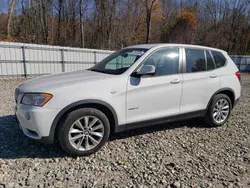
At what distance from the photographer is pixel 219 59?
13.4 ft

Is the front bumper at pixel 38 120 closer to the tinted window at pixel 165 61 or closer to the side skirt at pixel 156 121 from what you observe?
the side skirt at pixel 156 121

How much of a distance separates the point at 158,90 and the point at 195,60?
1.15 m

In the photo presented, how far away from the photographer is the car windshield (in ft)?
10.6

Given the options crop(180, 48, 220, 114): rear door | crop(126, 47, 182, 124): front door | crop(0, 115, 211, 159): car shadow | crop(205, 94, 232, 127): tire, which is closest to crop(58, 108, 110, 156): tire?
crop(0, 115, 211, 159): car shadow

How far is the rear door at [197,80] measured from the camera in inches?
139

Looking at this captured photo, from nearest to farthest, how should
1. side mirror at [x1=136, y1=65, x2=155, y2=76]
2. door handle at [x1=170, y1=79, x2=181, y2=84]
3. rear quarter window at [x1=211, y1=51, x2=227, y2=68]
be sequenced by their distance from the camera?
side mirror at [x1=136, y1=65, x2=155, y2=76] < door handle at [x1=170, y1=79, x2=181, y2=84] < rear quarter window at [x1=211, y1=51, x2=227, y2=68]

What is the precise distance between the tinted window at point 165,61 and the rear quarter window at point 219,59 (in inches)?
42.6

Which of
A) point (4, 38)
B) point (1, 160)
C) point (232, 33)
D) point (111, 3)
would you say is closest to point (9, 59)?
point (4, 38)

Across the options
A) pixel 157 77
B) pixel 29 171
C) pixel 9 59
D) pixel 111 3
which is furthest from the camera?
pixel 111 3

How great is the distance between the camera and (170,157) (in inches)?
114

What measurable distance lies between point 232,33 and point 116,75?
28.9 meters

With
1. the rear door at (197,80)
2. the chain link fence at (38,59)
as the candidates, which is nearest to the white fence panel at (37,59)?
the chain link fence at (38,59)

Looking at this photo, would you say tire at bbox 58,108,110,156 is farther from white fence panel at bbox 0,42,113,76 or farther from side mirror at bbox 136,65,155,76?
white fence panel at bbox 0,42,113,76

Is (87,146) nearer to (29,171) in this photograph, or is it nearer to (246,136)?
(29,171)
